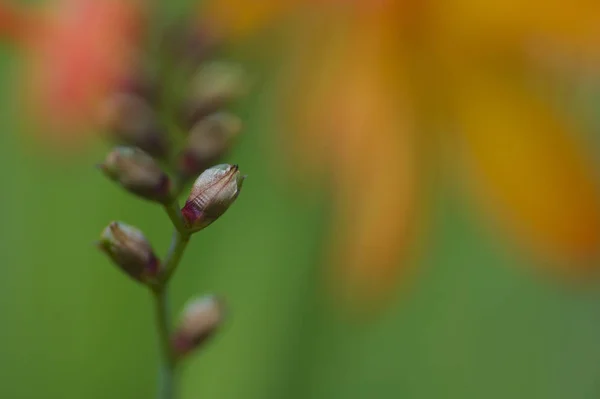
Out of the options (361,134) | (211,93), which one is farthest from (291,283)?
(211,93)

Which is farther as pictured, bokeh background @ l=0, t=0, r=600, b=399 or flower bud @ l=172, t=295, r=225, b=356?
bokeh background @ l=0, t=0, r=600, b=399

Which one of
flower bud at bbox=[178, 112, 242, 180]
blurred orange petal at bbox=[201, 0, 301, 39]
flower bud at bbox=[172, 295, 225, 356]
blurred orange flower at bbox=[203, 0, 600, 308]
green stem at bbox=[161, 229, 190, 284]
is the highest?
blurred orange petal at bbox=[201, 0, 301, 39]

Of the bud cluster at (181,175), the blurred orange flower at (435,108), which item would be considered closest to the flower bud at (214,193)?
the bud cluster at (181,175)

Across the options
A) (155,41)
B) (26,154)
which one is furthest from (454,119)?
(26,154)

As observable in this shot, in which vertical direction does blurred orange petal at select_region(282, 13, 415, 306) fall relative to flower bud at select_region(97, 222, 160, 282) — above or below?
above

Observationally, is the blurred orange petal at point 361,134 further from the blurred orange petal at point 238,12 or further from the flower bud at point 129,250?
the flower bud at point 129,250

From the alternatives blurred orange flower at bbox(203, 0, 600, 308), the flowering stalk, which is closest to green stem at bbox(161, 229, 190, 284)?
the flowering stalk

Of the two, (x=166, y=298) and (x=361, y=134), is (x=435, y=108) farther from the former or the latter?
(x=166, y=298)

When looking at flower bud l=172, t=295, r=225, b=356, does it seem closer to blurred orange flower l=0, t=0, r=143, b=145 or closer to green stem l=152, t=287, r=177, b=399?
green stem l=152, t=287, r=177, b=399
